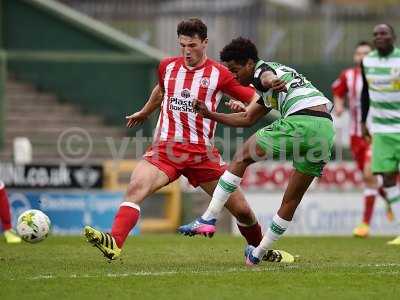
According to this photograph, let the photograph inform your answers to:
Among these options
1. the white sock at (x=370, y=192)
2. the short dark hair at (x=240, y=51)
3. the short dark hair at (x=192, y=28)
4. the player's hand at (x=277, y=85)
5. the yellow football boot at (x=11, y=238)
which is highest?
the short dark hair at (x=192, y=28)

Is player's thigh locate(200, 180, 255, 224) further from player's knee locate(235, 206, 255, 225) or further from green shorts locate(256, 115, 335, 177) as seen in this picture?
green shorts locate(256, 115, 335, 177)

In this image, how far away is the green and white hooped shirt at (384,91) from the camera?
527 inches

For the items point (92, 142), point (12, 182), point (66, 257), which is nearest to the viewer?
point (66, 257)

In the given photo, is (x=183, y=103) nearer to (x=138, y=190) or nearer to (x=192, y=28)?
(x=192, y=28)

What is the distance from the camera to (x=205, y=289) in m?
7.95

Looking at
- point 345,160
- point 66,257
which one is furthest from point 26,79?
point 66,257

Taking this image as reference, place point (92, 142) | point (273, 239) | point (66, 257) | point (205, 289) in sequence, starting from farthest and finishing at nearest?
point (92, 142) < point (66, 257) < point (273, 239) < point (205, 289)

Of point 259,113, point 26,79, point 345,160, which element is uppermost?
point 259,113

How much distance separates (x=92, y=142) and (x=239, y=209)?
975 centimetres

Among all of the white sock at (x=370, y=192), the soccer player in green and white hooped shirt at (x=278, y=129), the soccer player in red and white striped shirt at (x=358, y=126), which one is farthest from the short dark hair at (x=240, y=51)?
the white sock at (x=370, y=192)

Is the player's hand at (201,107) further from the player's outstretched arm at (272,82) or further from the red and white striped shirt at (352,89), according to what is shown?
the red and white striped shirt at (352,89)

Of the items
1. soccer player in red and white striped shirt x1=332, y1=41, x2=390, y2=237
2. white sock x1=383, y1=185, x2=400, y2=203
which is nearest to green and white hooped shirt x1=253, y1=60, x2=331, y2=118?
white sock x1=383, y1=185, x2=400, y2=203

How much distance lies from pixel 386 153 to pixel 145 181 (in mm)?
4557

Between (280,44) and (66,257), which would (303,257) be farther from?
(280,44)
